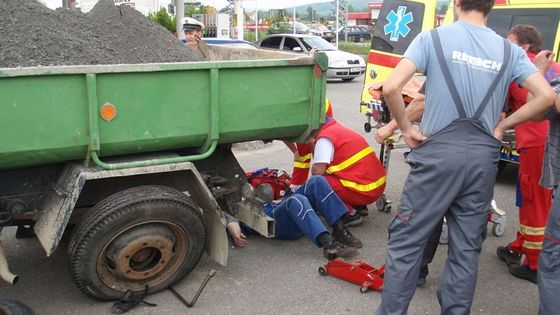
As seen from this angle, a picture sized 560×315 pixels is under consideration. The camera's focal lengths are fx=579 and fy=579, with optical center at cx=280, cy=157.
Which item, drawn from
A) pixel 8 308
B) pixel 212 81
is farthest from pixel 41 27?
pixel 8 308

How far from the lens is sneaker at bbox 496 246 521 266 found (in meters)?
4.28

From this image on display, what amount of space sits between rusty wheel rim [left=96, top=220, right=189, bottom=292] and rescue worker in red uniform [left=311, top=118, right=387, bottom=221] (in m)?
1.37

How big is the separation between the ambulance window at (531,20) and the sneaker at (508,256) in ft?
9.04

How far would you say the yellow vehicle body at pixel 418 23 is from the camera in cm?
611

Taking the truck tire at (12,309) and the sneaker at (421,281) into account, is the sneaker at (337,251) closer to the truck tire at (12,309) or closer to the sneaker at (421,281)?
the sneaker at (421,281)

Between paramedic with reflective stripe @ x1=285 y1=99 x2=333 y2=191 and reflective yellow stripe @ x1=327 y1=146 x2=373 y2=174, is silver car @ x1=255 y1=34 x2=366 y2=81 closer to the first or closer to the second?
paramedic with reflective stripe @ x1=285 y1=99 x2=333 y2=191

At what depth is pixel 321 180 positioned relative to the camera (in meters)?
4.43

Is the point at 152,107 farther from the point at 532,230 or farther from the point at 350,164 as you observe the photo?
the point at 532,230

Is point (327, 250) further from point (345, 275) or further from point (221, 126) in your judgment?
point (221, 126)

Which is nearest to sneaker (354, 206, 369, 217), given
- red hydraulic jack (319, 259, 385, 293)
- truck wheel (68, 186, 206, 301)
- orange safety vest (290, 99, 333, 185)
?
orange safety vest (290, 99, 333, 185)

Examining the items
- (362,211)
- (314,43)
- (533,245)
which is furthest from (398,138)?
(314,43)

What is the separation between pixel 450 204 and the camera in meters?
3.00

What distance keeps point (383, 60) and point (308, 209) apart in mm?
4015

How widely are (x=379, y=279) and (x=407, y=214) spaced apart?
3.03 ft
